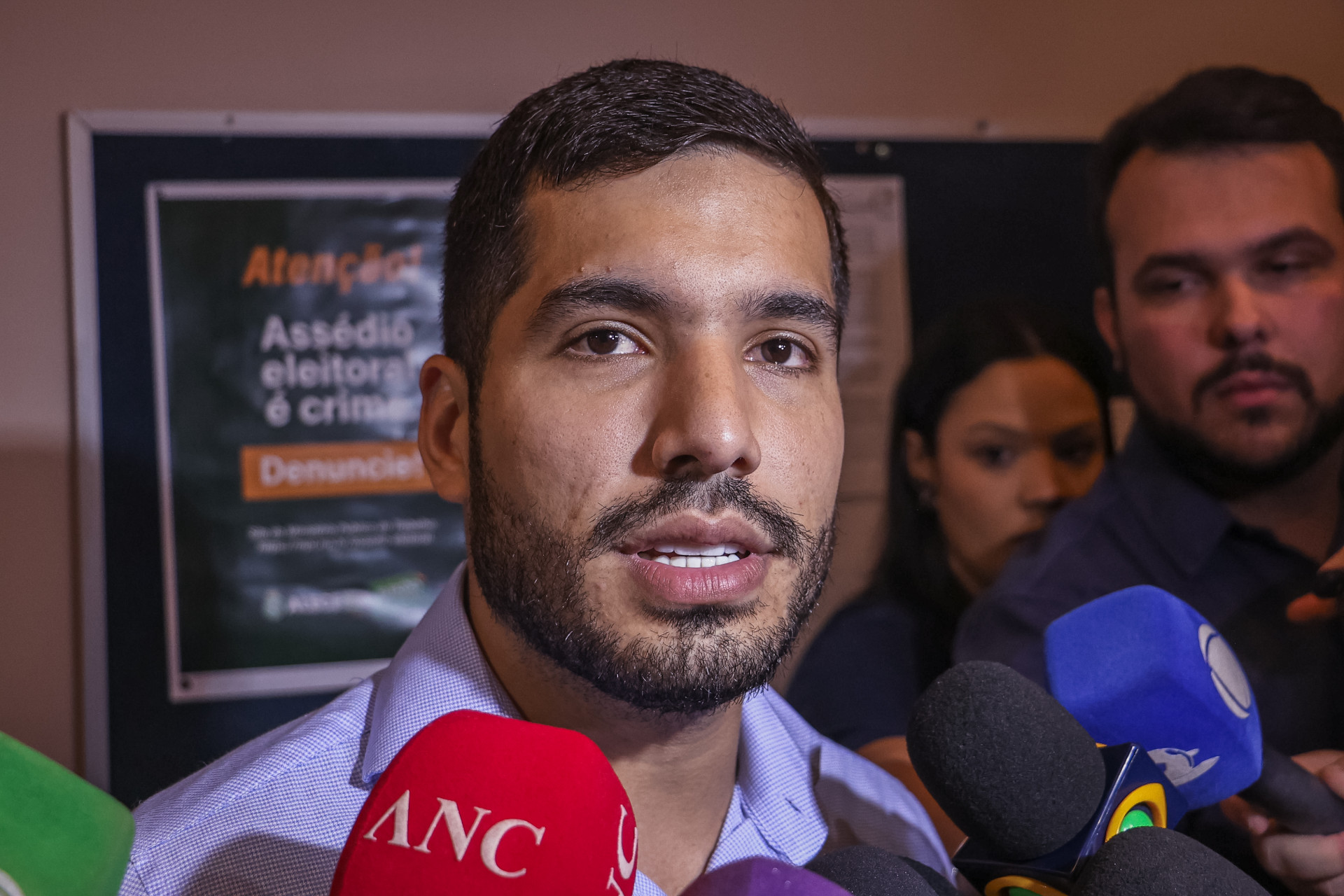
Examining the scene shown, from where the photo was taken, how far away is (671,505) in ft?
2.42

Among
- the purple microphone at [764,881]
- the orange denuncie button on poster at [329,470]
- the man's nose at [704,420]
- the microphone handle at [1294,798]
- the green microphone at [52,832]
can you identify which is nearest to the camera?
the green microphone at [52,832]

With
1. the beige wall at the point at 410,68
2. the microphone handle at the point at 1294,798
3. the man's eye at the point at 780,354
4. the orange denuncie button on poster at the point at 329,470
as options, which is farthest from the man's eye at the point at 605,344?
the beige wall at the point at 410,68

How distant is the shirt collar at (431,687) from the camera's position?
83 cm

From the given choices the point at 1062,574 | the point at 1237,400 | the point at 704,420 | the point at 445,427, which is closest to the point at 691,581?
the point at 704,420

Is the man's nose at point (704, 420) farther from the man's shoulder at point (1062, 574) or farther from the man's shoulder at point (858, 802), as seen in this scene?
the man's shoulder at point (1062, 574)

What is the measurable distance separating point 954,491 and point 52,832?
1317 mm

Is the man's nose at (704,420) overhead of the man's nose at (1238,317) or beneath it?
beneath

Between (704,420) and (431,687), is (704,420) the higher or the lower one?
the higher one

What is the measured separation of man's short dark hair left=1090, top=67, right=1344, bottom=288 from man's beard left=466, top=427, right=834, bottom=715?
0.90 m

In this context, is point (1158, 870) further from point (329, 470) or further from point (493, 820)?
point (329, 470)

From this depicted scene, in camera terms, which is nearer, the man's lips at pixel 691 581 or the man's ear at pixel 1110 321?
the man's lips at pixel 691 581

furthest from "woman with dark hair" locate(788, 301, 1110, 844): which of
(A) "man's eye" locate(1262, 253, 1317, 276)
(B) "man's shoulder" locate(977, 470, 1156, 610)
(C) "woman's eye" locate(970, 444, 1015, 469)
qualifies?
(A) "man's eye" locate(1262, 253, 1317, 276)

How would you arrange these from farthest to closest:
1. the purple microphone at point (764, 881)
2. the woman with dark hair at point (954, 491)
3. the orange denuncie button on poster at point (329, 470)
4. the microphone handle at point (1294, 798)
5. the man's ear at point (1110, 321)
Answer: the orange denuncie button on poster at point (329, 470) < the woman with dark hair at point (954, 491) < the man's ear at point (1110, 321) < the microphone handle at point (1294, 798) < the purple microphone at point (764, 881)

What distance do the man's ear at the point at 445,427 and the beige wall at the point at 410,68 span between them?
0.91m
